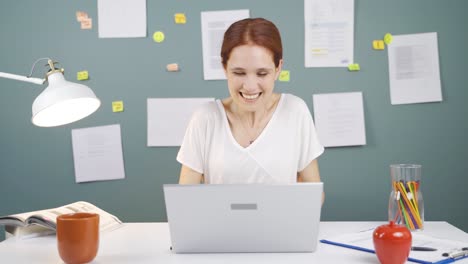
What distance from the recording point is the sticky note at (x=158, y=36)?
2750mm

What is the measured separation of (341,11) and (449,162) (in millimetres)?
899

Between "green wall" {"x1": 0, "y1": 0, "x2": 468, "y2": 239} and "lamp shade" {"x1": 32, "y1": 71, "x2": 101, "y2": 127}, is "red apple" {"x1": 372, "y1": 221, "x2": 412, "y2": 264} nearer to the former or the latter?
"lamp shade" {"x1": 32, "y1": 71, "x2": 101, "y2": 127}

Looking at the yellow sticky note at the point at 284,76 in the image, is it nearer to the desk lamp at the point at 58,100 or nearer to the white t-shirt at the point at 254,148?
the white t-shirt at the point at 254,148

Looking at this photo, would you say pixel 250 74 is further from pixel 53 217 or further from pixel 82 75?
pixel 82 75

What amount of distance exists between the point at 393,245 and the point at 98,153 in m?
1.87

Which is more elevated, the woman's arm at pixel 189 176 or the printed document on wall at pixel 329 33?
the printed document on wall at pixel 329 33

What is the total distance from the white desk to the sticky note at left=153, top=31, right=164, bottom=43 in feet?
4.19

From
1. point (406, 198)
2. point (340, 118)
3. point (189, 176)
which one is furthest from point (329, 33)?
point (406, 198)

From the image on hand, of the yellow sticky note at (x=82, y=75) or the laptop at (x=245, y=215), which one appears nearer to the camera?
the laptop at (x=245, y=215)

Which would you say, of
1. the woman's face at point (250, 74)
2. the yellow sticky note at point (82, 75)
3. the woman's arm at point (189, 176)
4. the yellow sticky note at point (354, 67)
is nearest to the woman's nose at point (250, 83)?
the woman's face at point (250, 74)

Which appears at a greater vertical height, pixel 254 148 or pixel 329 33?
pixel 329 33

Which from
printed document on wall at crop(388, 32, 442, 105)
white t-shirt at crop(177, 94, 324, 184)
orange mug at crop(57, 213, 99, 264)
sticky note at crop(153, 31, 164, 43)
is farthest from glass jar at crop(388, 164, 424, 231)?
sticky note at crop(153, 31, 164, 43)

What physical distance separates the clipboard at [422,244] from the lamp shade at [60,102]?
2.41 feet

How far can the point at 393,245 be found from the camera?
3.99ft
